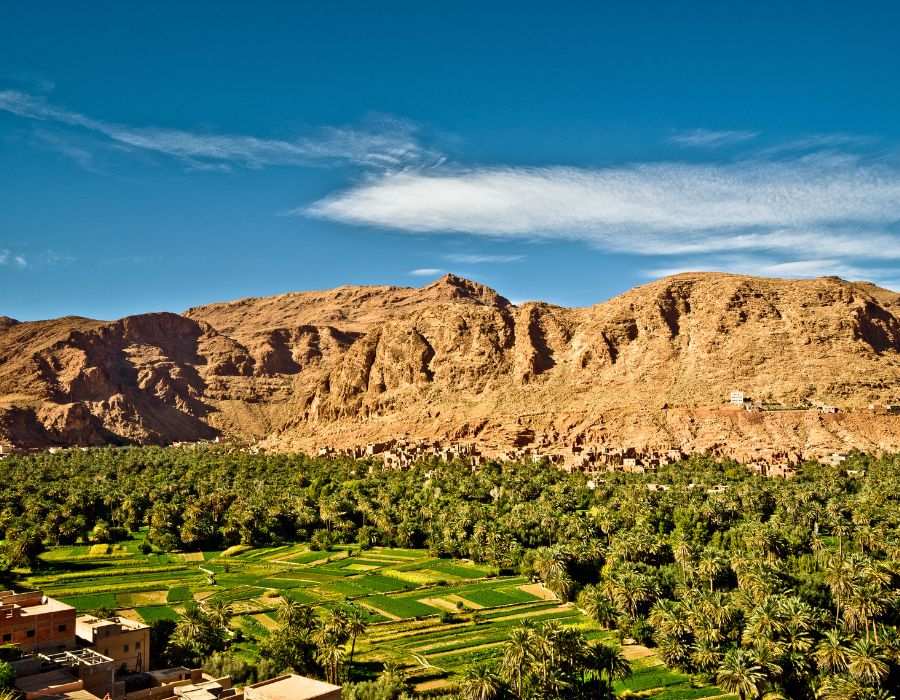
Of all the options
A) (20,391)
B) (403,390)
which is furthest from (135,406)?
(403,390)

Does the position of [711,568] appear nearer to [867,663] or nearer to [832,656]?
[832,656]

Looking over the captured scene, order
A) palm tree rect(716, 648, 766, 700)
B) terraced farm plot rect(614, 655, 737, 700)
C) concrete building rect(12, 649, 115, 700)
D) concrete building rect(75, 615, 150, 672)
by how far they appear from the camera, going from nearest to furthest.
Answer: concrete building rect(12, 649, 115, 700)
concrete building rect(75, 615, 150, 672)
palm tree rect(716, 648, 766, 700)
terraced farm plot rect(614, 655, 737, 700)

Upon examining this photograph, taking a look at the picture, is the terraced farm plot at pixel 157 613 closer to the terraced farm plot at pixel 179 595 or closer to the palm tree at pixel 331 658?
the terraced farm plot at pixel 179 595

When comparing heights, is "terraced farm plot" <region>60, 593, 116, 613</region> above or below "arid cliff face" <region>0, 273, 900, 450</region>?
below

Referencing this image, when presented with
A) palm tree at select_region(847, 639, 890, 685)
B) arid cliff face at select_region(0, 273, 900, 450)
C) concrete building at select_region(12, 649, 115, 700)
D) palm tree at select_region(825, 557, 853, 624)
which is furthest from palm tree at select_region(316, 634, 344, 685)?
arid cliff face at select_region(0, 273, 900, 450)

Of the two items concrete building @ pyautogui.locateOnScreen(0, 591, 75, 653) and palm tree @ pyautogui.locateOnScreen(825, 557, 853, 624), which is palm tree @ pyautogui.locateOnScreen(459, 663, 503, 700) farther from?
palm tree @ pyautogui.locateOnScreen(825, 557, 853, 624)

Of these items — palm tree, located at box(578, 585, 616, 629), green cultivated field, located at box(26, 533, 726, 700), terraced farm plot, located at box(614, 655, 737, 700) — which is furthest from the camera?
palm tree, located at box(578, 585, 616, 629)

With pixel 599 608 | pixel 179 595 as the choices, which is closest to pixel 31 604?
pixel 179 595

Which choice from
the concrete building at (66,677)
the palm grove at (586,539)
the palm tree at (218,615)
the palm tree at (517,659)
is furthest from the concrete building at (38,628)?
the palm tree at (517,659)
